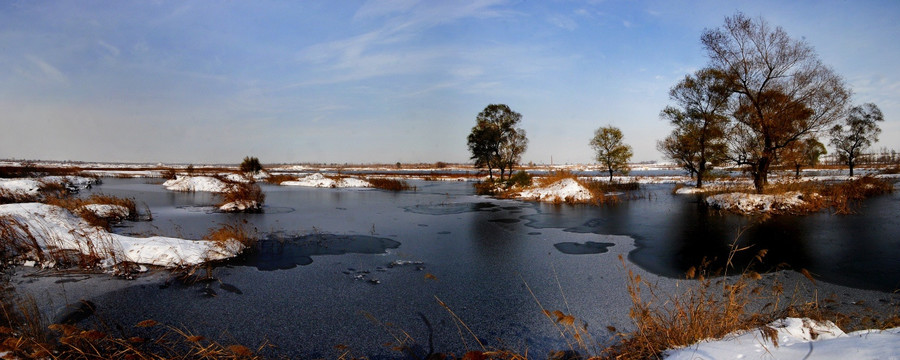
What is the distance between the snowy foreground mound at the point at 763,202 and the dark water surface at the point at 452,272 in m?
1.53

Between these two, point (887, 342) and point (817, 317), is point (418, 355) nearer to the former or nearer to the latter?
point (887, 342)

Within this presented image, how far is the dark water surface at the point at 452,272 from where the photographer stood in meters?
4.38

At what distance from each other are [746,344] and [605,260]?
14.8 ft

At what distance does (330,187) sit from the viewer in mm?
32750

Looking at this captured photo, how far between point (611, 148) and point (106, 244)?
128 feet

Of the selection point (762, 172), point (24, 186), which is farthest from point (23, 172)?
point (762, 172)

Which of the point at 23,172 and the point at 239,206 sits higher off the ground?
the point at 23,172

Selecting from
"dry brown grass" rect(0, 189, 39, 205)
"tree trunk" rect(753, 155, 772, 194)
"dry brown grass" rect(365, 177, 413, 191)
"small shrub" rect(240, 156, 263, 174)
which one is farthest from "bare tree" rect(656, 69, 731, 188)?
"small shrub" rect(240, 156, 263, 174)

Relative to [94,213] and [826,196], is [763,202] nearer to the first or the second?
[826,196]

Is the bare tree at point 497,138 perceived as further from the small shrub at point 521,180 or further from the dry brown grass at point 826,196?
the dry brown grass at point 826,196

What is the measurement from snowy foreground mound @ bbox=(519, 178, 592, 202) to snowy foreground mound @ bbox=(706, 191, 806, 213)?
235 inches

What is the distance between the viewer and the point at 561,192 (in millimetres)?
20344

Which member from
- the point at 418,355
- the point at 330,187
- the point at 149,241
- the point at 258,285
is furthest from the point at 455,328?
the point at 330,187

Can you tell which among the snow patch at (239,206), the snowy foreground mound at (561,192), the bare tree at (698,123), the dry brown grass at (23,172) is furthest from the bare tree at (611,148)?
the dry brown grass at (23,172)
